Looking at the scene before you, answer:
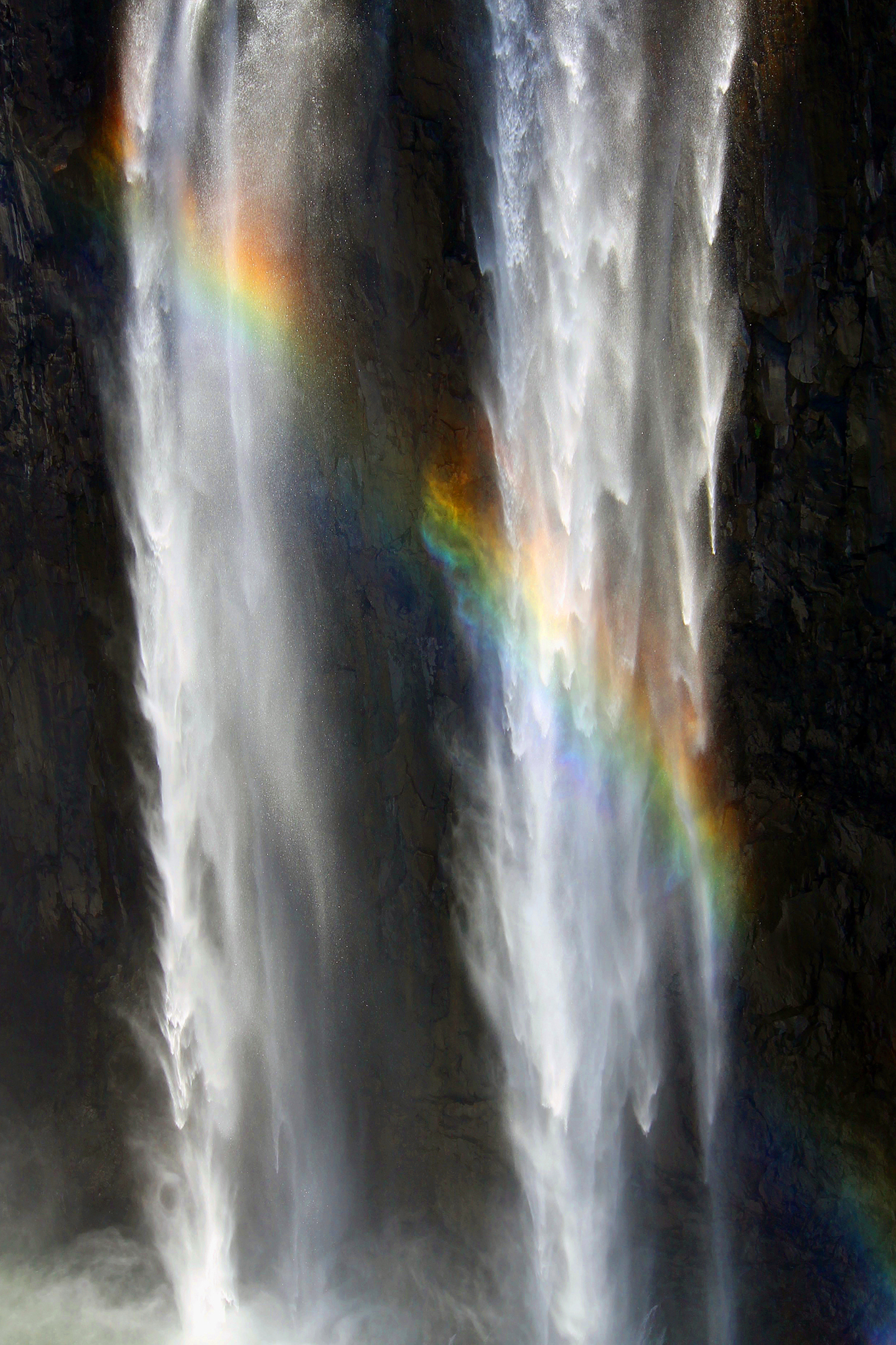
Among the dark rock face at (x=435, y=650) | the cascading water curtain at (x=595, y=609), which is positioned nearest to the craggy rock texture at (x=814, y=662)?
the dark rock face at (x=435, y=650)

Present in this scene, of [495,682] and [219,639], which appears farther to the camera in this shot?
[219,639]

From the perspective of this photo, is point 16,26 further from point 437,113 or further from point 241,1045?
point 241,1045

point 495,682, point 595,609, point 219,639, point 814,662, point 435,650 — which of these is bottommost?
point 814,662

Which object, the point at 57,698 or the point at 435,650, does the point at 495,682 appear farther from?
the point at 57,698

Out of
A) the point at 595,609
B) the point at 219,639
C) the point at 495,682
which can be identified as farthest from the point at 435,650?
the point at 219,639

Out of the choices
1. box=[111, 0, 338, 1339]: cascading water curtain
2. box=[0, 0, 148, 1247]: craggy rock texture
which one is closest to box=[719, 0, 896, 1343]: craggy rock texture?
box=[111, 0, 338, 1339]: cascading water curtain

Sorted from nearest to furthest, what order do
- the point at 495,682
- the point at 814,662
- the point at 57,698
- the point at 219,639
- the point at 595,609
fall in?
the point at 814,662
the point at 595,609
the point at 495,682
the point at 219,639
the point at 57,698
